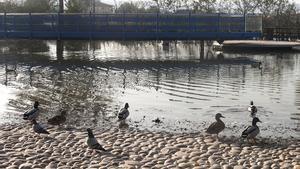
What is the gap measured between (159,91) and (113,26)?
2188 cm

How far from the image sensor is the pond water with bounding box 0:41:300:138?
16.6m

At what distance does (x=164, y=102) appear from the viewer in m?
20.0

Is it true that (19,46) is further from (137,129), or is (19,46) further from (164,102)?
(137,129)

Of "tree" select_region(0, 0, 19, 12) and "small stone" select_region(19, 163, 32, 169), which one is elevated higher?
"tree" select_region(0, 0, 19, 12)

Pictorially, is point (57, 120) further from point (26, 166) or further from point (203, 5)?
point (203, 5)

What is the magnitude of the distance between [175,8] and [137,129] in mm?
59012

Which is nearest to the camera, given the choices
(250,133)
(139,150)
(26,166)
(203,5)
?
(26,166)

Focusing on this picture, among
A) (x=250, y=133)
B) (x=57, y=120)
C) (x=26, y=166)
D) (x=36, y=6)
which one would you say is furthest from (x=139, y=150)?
(x=36, y=6)

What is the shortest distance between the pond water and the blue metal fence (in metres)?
4.53

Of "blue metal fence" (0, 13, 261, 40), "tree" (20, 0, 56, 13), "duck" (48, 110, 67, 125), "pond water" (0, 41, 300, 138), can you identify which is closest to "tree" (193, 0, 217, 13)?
"tree" (20, 0, 56, 13)

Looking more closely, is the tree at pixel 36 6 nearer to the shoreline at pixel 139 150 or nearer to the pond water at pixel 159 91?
the pond water at pixel 159 91

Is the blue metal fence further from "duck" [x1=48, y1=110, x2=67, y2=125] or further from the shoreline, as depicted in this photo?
the shoreline

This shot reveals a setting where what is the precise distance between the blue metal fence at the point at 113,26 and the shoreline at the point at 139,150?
96.9 feet

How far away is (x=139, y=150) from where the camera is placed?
12.3 metres
